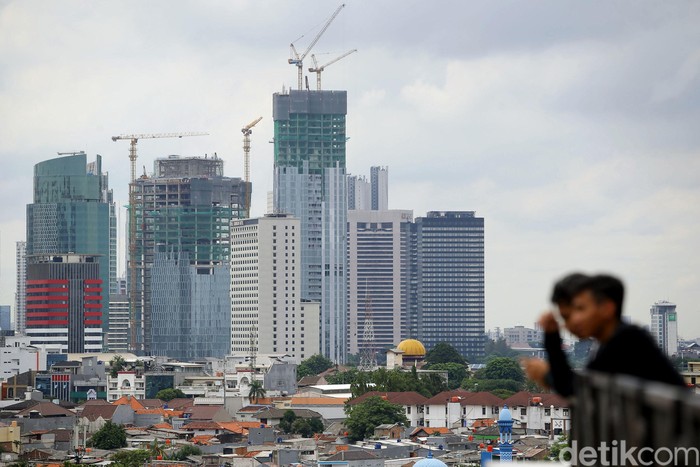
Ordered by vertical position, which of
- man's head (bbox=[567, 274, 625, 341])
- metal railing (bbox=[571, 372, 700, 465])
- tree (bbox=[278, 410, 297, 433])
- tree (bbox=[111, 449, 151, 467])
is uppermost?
man's head (bbox=[567, 274, 625, 341])

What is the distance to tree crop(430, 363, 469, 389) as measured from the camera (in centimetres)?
16225

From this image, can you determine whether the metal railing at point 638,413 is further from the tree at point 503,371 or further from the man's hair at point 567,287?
the tree at point 503,371

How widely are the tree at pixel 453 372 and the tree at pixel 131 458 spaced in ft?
246

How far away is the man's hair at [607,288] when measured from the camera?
564 cm

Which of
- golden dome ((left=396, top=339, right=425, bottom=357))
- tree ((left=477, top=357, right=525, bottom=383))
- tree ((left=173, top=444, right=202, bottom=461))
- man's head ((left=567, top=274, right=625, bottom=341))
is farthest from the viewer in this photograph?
golden dome ((left=396, top=339, right=425, bottom=357))

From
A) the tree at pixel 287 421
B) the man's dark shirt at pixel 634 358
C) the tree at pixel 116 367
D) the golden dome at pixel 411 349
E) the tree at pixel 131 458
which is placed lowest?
the tree at pixel 287 421

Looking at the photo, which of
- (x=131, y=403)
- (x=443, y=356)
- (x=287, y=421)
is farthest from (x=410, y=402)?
(x=443, y=356)

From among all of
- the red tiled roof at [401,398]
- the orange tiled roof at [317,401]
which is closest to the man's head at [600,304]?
the red tiled roof at [401,398]

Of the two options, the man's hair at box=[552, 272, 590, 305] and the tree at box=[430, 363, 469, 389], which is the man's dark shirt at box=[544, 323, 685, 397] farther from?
the tree at box=[430, 363, 469, 389]

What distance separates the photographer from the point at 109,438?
101 m

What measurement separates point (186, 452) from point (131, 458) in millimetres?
7092

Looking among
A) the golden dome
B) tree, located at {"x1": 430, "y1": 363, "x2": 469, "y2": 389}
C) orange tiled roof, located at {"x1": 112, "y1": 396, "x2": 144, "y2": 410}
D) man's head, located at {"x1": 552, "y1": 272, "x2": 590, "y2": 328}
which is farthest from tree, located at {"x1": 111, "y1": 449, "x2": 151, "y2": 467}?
the golden dome

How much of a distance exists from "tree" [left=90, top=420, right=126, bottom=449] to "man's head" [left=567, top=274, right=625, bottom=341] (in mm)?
96225

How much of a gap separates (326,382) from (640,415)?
16720 cm
